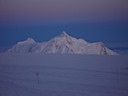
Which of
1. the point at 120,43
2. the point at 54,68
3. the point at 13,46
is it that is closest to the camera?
the point at 120,43

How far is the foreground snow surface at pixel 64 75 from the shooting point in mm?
2029

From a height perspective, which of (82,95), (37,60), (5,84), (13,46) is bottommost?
(82,95)

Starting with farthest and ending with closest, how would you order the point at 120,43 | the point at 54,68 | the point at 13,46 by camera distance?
the point at 13,46
the point at 54,68
the point at 120,43

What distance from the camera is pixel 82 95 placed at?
2.08m

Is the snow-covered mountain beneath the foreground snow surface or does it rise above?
above

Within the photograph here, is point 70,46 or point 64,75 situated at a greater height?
point 70,46

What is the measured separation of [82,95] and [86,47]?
1.37 ft

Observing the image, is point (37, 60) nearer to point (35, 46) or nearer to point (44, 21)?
point (35, 46)

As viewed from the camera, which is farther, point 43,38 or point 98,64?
point 43,38

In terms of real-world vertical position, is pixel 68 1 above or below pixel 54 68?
above

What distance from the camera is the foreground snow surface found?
2029mm

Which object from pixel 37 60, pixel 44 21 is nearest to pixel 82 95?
pixel 37 60

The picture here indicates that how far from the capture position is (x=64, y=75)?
2.15m

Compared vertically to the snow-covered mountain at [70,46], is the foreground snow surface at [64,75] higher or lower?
lower
